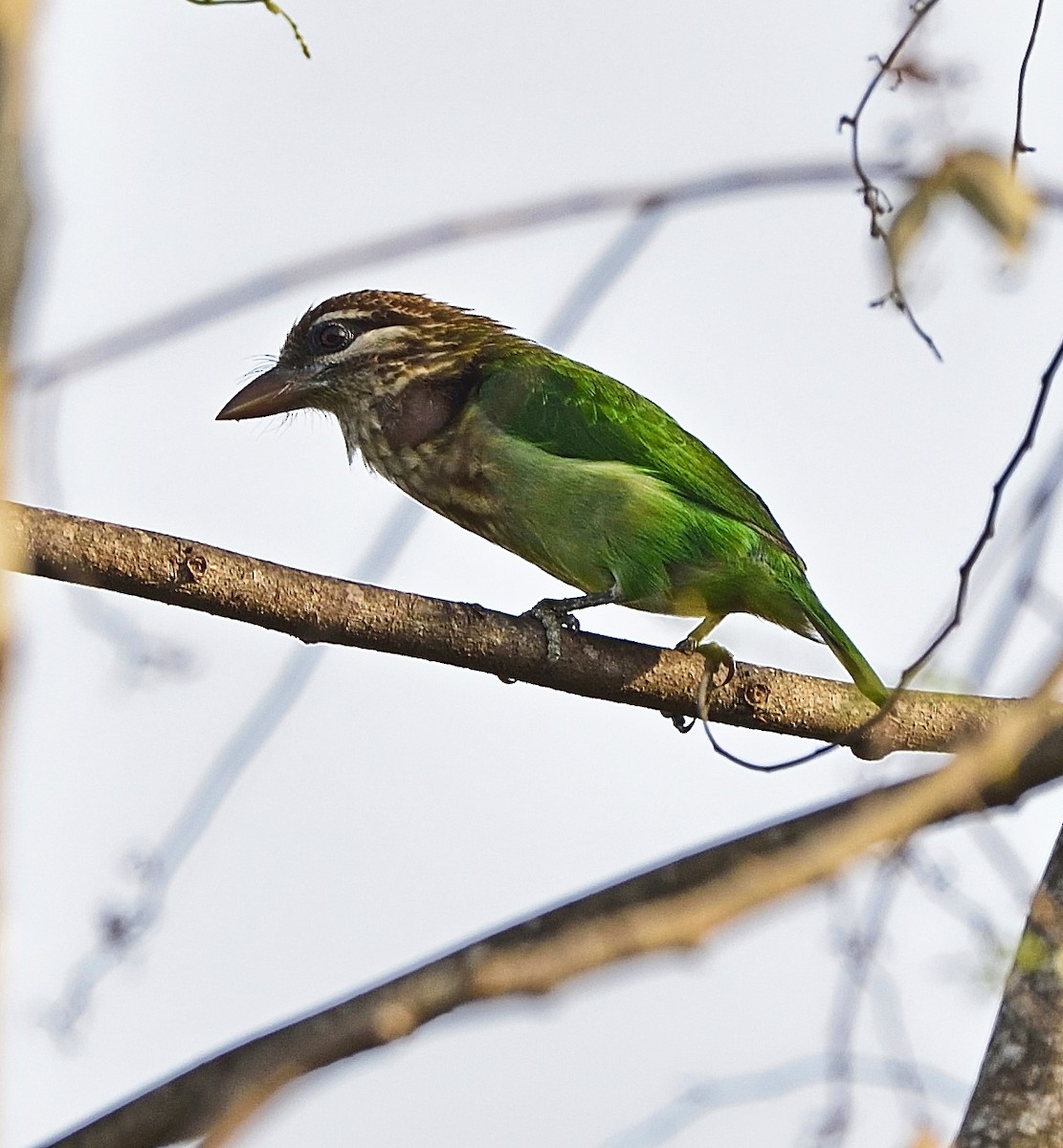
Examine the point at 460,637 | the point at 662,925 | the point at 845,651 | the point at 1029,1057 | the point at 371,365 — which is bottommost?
the point at 662,925

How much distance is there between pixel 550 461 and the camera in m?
4.62

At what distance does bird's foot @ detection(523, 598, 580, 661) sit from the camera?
3.76 meters

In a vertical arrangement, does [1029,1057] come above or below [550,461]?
below

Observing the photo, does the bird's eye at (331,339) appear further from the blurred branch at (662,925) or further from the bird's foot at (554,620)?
the blurred branch at (662,925)

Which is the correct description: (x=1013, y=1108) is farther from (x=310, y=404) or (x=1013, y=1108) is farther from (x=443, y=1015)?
(x=310, y=404)

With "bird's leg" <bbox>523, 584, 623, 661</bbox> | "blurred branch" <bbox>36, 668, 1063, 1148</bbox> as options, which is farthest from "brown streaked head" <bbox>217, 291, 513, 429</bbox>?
"blurred branch" <bbox>36, 668, 1063, 1148</bbox>

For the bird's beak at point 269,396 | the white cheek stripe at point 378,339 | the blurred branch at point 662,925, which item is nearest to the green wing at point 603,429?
the white cheek stripe at point 378,339

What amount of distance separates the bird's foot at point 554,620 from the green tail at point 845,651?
72 centimetres

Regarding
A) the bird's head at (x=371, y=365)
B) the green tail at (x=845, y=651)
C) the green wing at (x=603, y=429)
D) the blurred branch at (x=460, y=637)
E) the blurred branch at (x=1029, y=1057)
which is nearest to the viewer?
the blurred branch at (x=460, y=637)

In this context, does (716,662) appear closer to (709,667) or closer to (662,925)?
(709,667)

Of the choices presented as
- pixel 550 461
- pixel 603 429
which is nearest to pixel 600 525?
pixel 550 461

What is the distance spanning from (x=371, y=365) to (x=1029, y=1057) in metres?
2.68

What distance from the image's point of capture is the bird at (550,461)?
452 centimetres

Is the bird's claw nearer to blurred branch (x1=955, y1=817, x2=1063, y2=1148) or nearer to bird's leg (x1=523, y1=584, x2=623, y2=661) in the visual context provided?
bird's leg (x1=523, y1=584, x2=623, y2=661)
